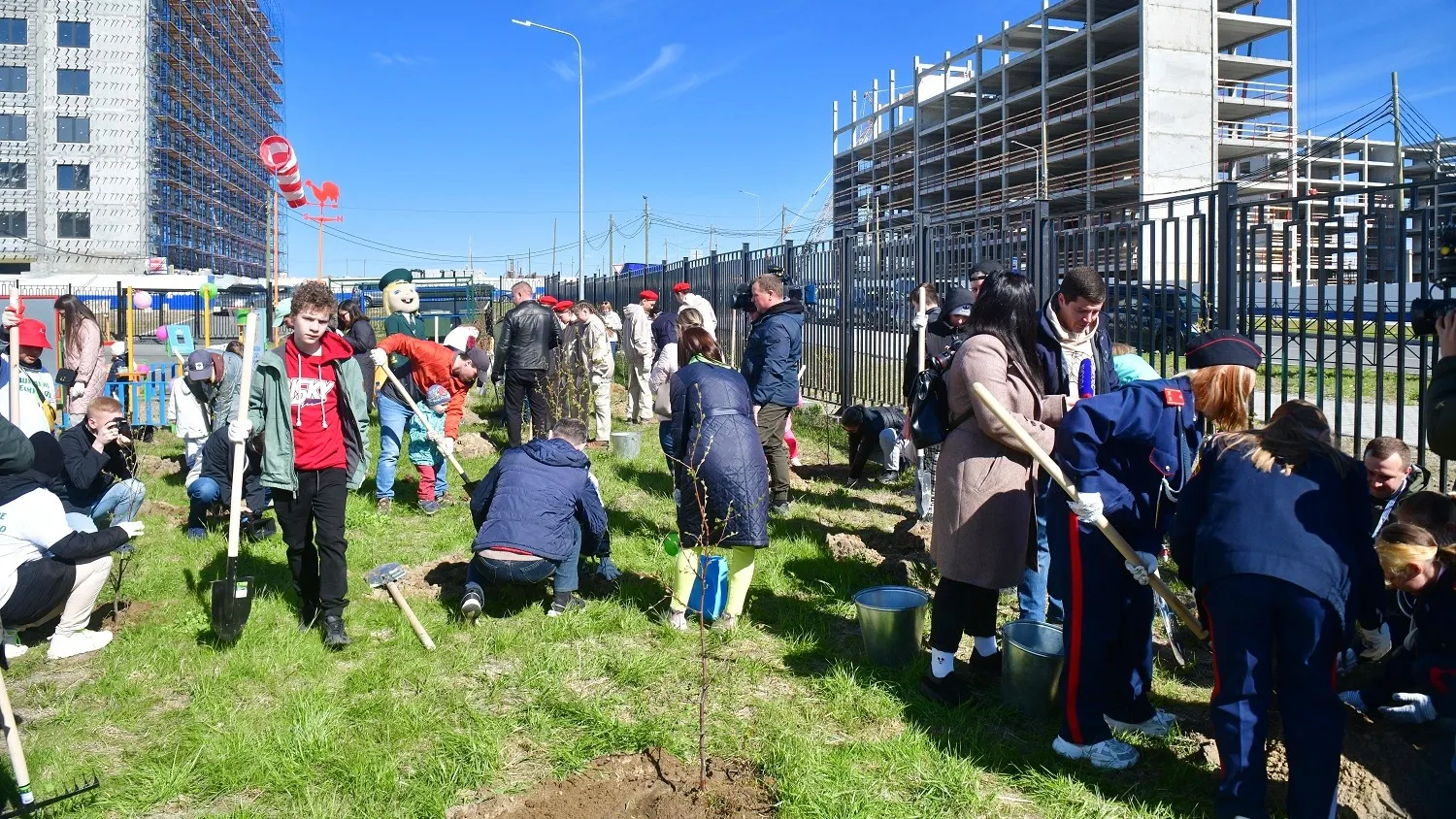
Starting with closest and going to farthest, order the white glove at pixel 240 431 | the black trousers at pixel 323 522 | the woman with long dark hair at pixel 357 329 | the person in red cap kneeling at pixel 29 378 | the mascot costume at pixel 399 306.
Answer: the white glove at pixel 240 431, the black trousers at pixel 323 522, the person in red cap kneeling at pixel 29 378, the mascot costume at pixel 399 306, the woman with long dark hair at pixel 357 329

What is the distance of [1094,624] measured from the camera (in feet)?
12.3

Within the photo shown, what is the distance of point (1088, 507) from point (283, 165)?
9.45m

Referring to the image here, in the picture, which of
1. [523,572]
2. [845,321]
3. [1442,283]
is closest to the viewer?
[1442,283]

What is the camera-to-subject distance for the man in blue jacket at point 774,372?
8.13 metres

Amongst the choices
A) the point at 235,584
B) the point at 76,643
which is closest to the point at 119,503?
the point at 76,643

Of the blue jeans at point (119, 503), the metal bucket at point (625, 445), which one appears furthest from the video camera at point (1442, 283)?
the metal bucket at point (625, 445)

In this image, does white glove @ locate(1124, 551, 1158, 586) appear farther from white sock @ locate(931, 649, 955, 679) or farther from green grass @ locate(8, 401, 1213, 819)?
white sock @ locate(931, 649, 955, 679)

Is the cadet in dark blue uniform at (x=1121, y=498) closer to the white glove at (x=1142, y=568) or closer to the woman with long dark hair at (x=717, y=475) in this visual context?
the white glove at (x=1142, y=568)

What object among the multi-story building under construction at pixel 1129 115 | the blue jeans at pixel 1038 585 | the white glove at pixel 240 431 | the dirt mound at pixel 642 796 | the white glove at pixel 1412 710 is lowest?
the dirt mound at pixel 642 796

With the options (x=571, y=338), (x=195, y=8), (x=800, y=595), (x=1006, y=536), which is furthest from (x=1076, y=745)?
(x=195, y=8)

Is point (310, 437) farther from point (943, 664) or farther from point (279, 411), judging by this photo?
point (943, 664)

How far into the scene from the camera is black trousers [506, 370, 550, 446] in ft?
32.6

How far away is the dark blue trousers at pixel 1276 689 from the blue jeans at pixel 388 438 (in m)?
6.84

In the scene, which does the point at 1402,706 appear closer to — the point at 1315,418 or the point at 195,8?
the point at 1315,418
